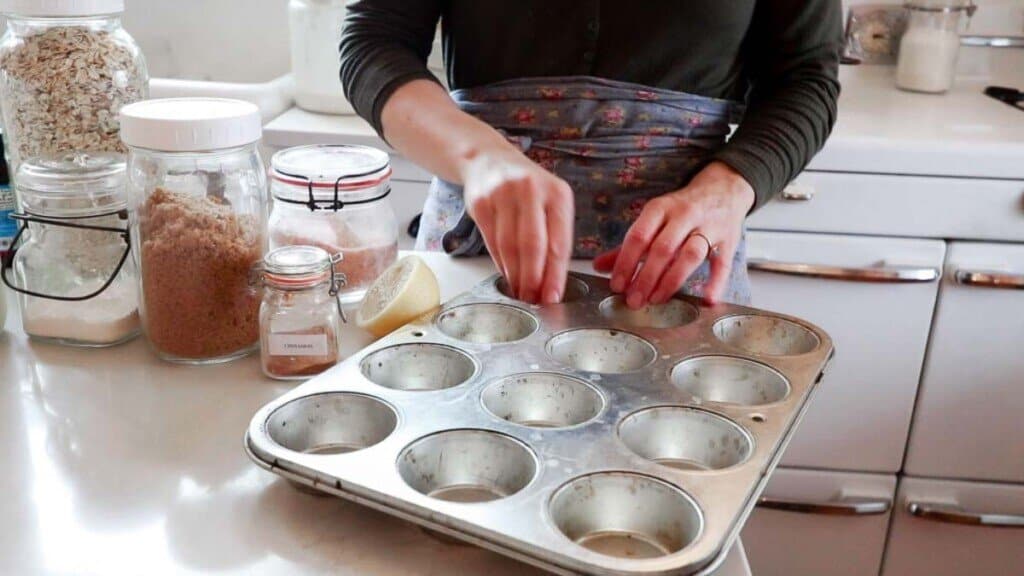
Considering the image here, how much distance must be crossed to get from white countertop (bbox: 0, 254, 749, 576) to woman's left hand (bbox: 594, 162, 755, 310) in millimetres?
275

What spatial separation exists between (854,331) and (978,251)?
0.21 meters

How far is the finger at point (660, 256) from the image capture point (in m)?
0.75

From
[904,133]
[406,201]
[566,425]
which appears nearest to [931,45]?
[904,133]

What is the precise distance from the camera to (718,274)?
775 mm

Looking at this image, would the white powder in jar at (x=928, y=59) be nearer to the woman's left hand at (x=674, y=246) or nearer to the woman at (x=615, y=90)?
the woman at (x=615, y=90)

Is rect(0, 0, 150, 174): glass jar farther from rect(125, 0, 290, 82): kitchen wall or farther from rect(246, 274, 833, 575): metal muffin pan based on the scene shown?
rect(125, 0, 290, 82): kitchen wall

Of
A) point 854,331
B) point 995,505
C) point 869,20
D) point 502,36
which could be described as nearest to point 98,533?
point 502,36

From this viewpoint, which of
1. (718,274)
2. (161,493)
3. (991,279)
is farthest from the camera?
(991,279)

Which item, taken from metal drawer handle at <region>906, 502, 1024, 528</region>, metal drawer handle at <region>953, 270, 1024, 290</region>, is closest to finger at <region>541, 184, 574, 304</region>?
metal drawer handle at <region>953, 270, 1024, 290</region>

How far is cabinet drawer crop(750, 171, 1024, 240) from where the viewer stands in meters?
1.40

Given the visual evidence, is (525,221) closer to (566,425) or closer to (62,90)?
(566,425)

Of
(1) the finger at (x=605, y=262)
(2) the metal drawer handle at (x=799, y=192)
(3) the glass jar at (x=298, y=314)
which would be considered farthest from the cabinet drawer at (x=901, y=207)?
(3) the glass jar at (x=298, y=314)

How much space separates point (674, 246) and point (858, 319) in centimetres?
87

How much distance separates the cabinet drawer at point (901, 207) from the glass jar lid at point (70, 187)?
1.00m
